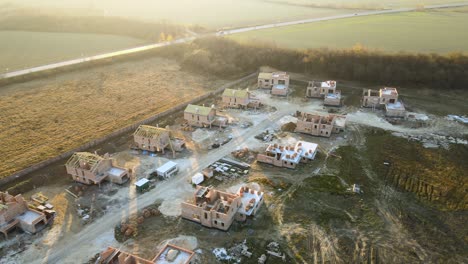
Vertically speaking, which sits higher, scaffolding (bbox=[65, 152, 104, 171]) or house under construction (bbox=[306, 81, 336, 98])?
house under construction (bbox=[306, 81, 336, 98])

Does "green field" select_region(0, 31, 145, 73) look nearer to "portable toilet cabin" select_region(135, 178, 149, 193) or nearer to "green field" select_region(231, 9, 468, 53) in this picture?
"green field" select_region(231, 9, 468, 53)

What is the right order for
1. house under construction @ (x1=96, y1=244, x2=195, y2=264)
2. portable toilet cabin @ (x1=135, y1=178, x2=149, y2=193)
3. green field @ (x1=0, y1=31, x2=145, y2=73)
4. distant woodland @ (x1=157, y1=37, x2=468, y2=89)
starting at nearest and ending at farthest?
house under construction @ (x1=96, y1=244, x2=195, y2=264)
portable toilet cabin @ (x1=135, y1=178, x2=149, y2=193)
distant woodland @ (x1=157, y1=37, x2=468, y2=89)
green field @ (x1=0, y1=31, x2=145, y2=73)

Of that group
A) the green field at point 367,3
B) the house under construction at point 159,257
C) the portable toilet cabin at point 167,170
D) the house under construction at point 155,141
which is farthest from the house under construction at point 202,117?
the green field at point 367,3

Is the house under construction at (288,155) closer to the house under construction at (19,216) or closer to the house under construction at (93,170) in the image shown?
the house under construction at (93,170)

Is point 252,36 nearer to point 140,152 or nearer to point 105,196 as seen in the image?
point 140,152

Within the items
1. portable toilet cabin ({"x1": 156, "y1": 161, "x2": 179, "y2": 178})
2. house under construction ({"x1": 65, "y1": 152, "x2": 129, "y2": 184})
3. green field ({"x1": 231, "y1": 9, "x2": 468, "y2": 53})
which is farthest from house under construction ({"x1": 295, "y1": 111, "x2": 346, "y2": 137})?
green field ({"x1": 231, "y1": 9, "x2": 468, "y2": 53})

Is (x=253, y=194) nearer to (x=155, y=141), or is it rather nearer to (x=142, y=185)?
(x=142, y=185)

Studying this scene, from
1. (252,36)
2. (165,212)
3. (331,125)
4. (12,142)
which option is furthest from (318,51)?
(12,142)
